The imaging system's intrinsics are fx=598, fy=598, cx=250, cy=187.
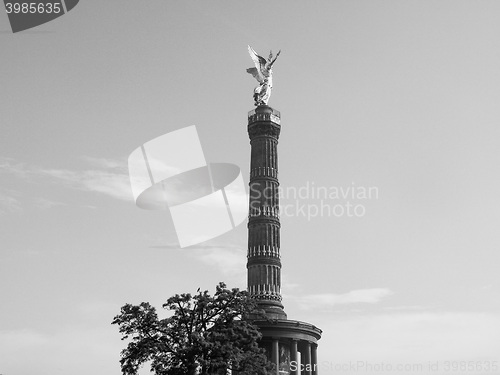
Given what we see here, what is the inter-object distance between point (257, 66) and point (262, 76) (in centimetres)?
141

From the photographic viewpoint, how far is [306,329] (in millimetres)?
64750

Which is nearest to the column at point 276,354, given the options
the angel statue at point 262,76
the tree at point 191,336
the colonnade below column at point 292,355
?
the colonnade below column at point 292,355

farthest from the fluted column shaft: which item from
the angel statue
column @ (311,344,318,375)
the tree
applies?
the tree

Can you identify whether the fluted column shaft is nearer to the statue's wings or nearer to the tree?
the statue's wings

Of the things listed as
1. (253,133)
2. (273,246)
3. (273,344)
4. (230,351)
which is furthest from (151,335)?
(253,133)

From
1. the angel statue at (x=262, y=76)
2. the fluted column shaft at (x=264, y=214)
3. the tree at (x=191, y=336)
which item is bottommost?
the tree at (x=191, y=336)

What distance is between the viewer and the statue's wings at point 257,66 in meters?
75.7

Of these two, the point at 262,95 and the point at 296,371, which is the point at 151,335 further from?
the point at 262,95

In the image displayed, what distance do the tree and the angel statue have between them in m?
33.7

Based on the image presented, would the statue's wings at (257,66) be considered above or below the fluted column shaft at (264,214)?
above

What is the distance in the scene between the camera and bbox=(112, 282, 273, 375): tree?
44.9 m

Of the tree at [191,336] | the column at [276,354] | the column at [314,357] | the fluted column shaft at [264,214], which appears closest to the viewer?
the tree at [191,336]

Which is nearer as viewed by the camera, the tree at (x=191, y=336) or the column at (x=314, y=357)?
the tree at (x=191, y=336)

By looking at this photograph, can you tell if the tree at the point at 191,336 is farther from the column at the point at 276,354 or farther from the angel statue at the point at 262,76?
the angel statue at the point at 262,76
